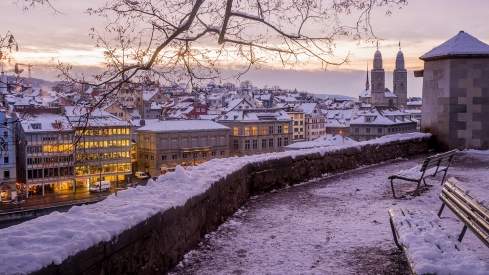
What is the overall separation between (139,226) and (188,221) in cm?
150

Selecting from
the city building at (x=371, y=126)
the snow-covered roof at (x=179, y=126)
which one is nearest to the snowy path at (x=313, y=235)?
the snow-covered roof at (x=179, y=126)

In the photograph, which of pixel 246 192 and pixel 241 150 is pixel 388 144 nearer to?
pixel 246 192

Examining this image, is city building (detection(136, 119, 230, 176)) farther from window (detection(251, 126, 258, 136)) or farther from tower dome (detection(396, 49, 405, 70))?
tower dome (detection(396, 49, 405, 70))

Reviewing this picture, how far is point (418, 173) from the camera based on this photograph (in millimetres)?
9781

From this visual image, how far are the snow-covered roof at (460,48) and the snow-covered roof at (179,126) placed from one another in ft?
198

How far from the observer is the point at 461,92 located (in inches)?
640

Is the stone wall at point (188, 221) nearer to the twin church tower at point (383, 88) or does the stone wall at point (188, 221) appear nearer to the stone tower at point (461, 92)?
the stone tower at point (461, 92)

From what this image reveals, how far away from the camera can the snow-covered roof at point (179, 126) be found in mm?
75312

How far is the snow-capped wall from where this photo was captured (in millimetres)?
3545

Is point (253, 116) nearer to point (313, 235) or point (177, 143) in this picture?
point (177, 143)

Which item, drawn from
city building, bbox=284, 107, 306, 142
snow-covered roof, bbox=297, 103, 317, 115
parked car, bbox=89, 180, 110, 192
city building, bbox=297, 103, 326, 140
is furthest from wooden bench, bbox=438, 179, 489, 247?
snow-covered roof, bbox=297, 103, 317, 115

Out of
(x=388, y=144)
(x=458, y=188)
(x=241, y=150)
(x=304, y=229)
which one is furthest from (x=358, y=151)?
(x=241, y=150)

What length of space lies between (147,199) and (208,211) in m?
1.53

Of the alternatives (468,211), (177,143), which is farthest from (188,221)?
(177,143)
